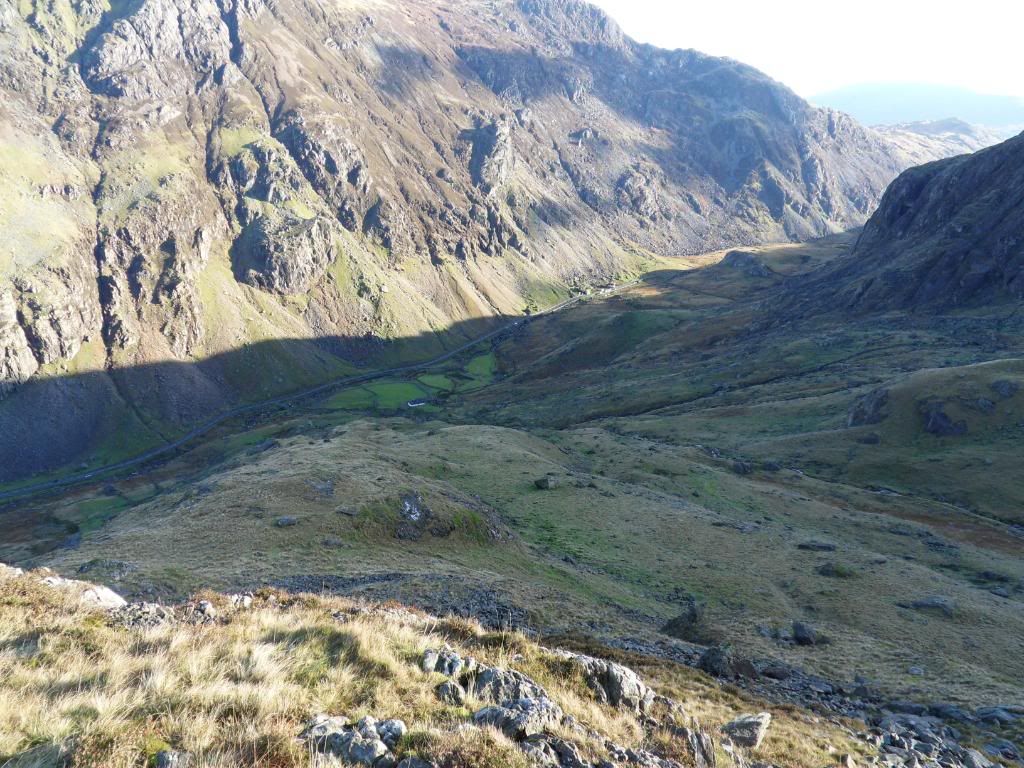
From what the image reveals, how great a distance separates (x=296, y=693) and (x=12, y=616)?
848cm

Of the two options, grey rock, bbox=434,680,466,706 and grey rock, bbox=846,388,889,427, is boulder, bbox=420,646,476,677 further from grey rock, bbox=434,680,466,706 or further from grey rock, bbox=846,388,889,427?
grey rock, bbox=846,388,889,427

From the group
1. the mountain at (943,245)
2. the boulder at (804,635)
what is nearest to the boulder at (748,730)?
the boulder at (804,635)

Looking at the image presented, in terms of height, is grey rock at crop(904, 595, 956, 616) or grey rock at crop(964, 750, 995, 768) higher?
grey rock at crop(964, 750, 995, 768)

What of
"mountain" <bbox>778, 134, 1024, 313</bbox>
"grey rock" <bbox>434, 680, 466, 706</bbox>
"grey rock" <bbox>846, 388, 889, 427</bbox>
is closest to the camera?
"grey rock" <bbox>434, 680, 466, 706</bbox>

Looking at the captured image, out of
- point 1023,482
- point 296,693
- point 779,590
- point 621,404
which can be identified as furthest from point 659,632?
point 621,404

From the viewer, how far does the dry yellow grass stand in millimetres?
7891

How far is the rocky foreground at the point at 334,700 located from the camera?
8.13m

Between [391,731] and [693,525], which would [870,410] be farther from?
[391,731]

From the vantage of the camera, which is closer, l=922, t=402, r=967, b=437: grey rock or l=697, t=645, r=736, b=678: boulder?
l=697, t=645, r=736, b=678: boulder

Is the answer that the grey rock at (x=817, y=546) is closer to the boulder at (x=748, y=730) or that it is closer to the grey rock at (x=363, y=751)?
the boulder at (x=748, y=730)

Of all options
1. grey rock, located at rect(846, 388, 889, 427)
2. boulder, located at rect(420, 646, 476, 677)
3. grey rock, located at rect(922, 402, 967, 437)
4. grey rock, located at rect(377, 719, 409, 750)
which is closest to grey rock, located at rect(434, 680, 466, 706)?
boulder, located at rect(420, 646, 476, 677)

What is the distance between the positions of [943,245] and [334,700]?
19630 cm

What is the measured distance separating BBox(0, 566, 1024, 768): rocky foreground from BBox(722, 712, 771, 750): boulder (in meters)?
0.03

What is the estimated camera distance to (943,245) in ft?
513
